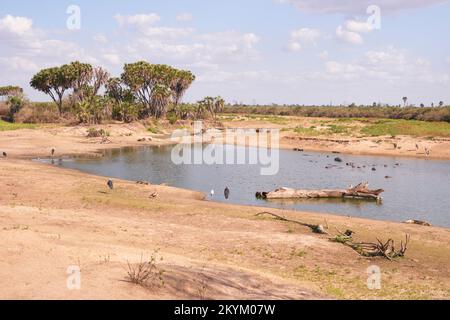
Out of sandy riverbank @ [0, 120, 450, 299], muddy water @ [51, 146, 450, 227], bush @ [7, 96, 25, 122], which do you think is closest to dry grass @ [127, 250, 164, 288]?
sandy riverbank @ [0, 120, 450, 299]

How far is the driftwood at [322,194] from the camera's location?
106ft

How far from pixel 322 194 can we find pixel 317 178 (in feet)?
30.7

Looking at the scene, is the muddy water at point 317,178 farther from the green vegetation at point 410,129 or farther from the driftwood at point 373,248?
the green vegetation at point 410,129

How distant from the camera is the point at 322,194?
32.9 meters

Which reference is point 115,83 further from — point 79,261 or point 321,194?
point 79,261

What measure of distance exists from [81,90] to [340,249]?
87970 millimetres

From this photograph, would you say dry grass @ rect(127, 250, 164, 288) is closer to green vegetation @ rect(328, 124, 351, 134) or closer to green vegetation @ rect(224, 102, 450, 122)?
green vegetation @ rect(328, 124, 351, 134)

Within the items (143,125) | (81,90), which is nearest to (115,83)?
(81,90)

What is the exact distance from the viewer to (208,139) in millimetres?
83750

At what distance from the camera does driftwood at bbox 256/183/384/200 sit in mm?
32281

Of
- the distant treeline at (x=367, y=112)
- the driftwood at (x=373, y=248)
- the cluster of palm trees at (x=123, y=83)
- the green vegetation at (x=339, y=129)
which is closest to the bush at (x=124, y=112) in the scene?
the cluster of palm trees at (x=123, y=83)

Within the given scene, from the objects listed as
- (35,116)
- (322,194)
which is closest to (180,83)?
(35,116)

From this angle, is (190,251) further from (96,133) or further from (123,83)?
(123,83)
